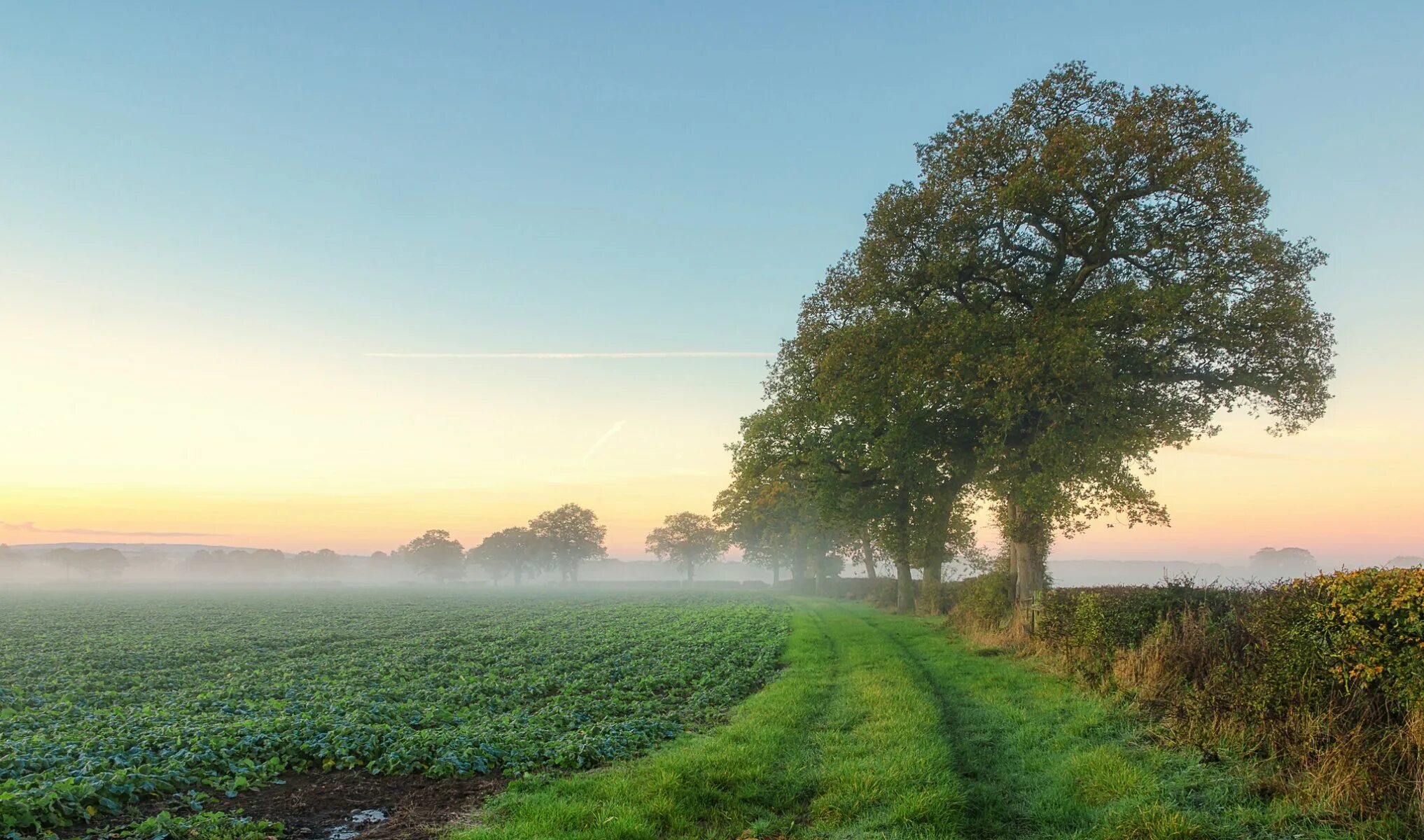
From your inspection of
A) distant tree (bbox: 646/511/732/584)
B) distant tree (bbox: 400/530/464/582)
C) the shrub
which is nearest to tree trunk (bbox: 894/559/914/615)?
the shrub

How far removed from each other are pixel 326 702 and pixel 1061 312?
23.7 meters

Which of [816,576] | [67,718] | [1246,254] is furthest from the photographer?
[816,576]

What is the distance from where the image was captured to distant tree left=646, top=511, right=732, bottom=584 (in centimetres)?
13788

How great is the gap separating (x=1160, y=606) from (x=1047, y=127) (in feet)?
55.9

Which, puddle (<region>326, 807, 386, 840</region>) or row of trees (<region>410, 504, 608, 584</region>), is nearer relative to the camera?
puddle (<region>326, 807, 386, 840</region>)

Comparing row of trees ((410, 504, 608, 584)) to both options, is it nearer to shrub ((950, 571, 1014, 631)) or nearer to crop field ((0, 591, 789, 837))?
crop field ((0, 591, 789, 837))

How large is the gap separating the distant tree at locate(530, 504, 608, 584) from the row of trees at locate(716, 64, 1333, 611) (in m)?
132

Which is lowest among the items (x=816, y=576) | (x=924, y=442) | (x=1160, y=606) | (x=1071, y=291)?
(x=816, y=576)

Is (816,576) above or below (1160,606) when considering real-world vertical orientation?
below

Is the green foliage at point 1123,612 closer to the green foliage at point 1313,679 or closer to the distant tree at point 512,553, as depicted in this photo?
the green foliage at point 1313,679

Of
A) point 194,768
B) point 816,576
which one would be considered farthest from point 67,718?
point 816,576

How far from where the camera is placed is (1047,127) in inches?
929

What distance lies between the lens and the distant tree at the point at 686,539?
138 meters

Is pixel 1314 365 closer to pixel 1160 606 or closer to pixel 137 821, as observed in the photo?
pixel 1160 606
